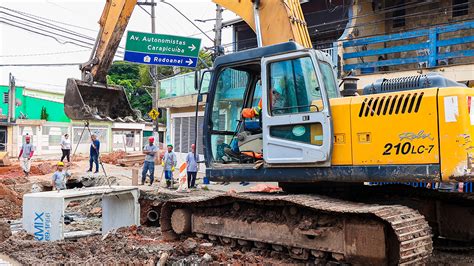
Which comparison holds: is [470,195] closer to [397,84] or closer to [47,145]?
[397,84]

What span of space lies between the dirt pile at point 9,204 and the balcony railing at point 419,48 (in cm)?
1006

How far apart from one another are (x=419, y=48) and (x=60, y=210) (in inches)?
388

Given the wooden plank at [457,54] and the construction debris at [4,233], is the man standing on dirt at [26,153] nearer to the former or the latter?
the construction debris at [4,233]

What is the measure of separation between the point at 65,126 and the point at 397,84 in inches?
1634

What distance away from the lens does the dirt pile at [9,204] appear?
1168 centimetres

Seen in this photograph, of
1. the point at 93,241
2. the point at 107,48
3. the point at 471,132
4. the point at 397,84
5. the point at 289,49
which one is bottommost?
the point at 93,241

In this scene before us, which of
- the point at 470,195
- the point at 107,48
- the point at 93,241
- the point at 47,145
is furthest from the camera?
the point at 47,145

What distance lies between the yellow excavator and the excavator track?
0.01m

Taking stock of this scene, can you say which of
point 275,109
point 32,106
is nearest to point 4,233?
point 275,109

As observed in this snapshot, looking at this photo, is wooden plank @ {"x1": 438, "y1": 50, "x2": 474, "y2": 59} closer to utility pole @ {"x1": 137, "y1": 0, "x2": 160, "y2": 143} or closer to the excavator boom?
the excavator boom

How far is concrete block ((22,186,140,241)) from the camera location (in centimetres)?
797

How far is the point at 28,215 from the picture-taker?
8352 mm

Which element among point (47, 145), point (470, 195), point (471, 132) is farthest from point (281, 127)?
point (47, 145)

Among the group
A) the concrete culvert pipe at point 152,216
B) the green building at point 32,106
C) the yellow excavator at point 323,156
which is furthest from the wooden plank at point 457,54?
the green building at point 32,106
